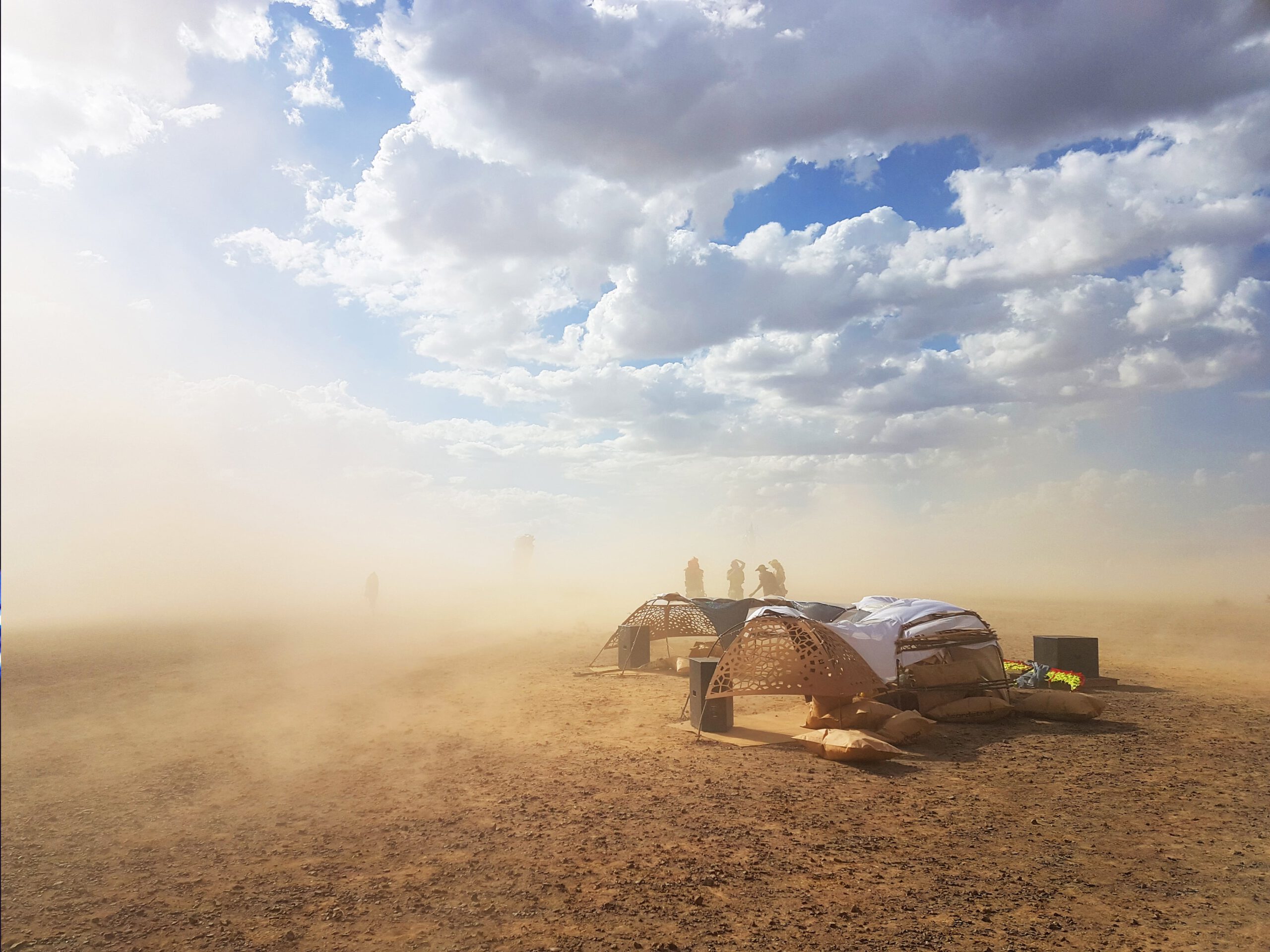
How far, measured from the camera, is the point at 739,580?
36031mm

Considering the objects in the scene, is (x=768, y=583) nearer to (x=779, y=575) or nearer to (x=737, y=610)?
(x=779, y=575)

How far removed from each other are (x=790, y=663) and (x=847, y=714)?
127 cm

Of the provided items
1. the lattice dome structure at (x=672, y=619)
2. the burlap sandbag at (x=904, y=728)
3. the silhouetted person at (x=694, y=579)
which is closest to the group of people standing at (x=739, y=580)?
the silhouetted person at (x=694, y=579)

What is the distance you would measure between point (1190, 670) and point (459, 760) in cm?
1935

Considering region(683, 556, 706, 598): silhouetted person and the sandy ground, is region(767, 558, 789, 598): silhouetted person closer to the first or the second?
region(683, 556, 706, 598): silhouetted person

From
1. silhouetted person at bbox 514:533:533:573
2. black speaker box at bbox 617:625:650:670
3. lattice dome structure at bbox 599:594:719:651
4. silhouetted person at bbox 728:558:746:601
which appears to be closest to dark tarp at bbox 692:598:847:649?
lattice dome structure at bbox 599:594:719:651

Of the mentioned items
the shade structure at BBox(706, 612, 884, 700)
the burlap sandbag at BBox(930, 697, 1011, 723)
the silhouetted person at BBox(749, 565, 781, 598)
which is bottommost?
the burlap sandbag at BBox(930, 697, 1011, 723)

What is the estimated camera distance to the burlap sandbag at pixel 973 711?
45.2 ft

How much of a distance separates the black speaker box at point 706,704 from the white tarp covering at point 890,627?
4.64 ft

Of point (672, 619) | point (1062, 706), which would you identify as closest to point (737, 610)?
point (672, 619)

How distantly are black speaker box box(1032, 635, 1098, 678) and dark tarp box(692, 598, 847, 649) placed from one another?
4.87m

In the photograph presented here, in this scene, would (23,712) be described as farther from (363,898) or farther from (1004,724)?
(1004,724)

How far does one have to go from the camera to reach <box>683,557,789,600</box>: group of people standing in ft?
104

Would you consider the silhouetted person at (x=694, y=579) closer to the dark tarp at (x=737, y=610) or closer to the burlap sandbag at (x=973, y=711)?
the dark tarp at (x=737, y=610)
